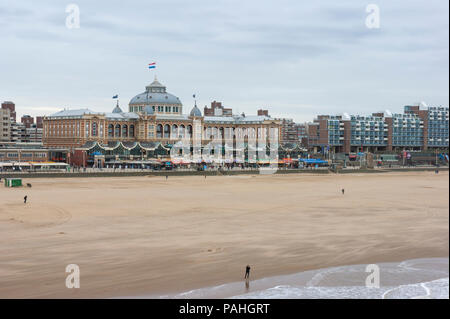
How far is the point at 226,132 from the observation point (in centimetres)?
14088

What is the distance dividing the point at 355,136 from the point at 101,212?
12647 cm

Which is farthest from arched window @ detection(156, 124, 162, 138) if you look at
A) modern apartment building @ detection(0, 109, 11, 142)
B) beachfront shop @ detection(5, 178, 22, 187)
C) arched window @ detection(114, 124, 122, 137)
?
beachfront shop @ detection(5, 178, 22, 187)

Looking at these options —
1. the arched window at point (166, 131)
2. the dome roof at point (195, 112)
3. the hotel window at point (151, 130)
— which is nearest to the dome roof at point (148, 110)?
the hotel window at point (151, 130)

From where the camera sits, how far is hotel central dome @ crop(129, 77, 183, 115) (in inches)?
Result: 5320

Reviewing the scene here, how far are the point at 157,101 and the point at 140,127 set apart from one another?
10936 mm

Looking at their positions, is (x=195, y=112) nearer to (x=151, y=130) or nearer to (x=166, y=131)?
(x=166, y=131)

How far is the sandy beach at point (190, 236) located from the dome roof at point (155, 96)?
7885 cm

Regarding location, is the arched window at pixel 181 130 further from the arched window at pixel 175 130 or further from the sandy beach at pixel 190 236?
the sandy beach at pixel 190 236

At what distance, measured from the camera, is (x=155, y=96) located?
136 m

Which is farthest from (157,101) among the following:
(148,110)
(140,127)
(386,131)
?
(386,131)

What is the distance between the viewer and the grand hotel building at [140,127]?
115m

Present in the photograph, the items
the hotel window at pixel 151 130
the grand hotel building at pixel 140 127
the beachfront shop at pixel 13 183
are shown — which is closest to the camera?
the beachfront shop at pixel 13 183

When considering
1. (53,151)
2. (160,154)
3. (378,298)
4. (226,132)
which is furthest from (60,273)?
(226,132)
